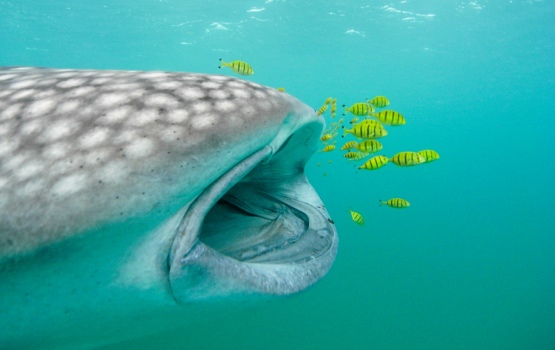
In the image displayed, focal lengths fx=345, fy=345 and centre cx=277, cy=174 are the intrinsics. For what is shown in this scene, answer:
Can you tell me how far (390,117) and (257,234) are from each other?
3.58m

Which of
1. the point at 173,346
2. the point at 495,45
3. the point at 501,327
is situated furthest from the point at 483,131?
the point at 173,346

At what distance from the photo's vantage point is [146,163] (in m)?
1.16

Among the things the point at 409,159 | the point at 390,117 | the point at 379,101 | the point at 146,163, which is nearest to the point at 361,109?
the point at 379,101

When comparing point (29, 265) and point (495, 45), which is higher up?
point (29, 265)

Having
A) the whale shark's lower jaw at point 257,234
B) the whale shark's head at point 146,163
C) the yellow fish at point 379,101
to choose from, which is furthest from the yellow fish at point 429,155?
the whale shark's head at point 146,163

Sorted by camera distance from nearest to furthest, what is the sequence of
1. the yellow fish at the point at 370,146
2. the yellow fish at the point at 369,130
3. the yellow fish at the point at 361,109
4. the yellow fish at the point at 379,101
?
1. the yellow fish at the point at 369,130
2. the yellow fish at the point at 370,146
3. the yellow fish at the point at 361,109
4. the yellow fish at the point at 379,101

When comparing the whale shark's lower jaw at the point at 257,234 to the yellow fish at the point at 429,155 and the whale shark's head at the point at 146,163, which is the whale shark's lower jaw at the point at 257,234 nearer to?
the whale shark's head at the point at 146,163

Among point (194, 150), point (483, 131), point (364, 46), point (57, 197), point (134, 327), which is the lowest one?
point (483, 131)

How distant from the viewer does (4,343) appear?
138 cm

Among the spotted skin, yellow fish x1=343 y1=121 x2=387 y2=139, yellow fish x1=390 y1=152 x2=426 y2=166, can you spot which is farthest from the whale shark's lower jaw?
yellow fish x1=390 y1=152 x2=426 y2=166

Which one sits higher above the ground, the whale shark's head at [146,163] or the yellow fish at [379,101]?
the whale shark's head at [146,163]

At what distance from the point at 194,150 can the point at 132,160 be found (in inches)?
8.1

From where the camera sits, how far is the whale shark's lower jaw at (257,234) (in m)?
1.29

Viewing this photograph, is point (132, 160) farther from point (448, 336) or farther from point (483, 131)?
point (483, 131)
